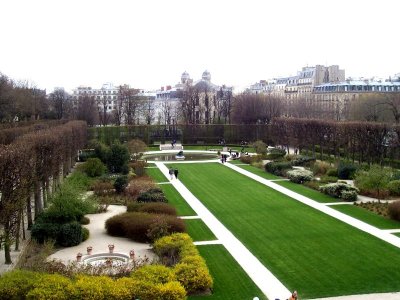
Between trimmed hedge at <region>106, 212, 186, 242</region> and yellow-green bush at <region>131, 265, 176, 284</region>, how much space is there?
6.52 metres

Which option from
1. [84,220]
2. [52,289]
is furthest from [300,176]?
[52,289]

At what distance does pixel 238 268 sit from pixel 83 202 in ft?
37.7

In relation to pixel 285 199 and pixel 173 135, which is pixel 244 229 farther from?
pixel 173 135

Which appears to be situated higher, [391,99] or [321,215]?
[391,99]

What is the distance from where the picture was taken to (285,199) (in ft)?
126

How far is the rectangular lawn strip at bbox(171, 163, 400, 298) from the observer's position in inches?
818

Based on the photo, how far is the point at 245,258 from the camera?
24172 millimetres

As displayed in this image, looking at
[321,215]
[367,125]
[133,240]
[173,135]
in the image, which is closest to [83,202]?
[133,240]

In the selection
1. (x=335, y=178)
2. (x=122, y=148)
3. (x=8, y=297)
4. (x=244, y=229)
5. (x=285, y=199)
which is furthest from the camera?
(x=122, y=148)

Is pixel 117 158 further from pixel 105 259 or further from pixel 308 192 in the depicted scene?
pixel 105 259

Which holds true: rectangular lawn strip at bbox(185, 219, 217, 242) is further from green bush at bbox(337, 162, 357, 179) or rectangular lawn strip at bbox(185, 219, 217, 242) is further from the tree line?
green bush at bbox(337, 162, 357, 179)

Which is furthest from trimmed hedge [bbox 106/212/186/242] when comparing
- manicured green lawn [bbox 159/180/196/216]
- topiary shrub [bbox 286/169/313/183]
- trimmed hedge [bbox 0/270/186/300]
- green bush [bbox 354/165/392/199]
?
topiary shrub [bbox 286/169/313/183]

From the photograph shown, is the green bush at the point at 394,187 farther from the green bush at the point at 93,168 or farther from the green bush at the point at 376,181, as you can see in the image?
the green bush at the point at 93,168

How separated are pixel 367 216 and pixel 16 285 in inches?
905
